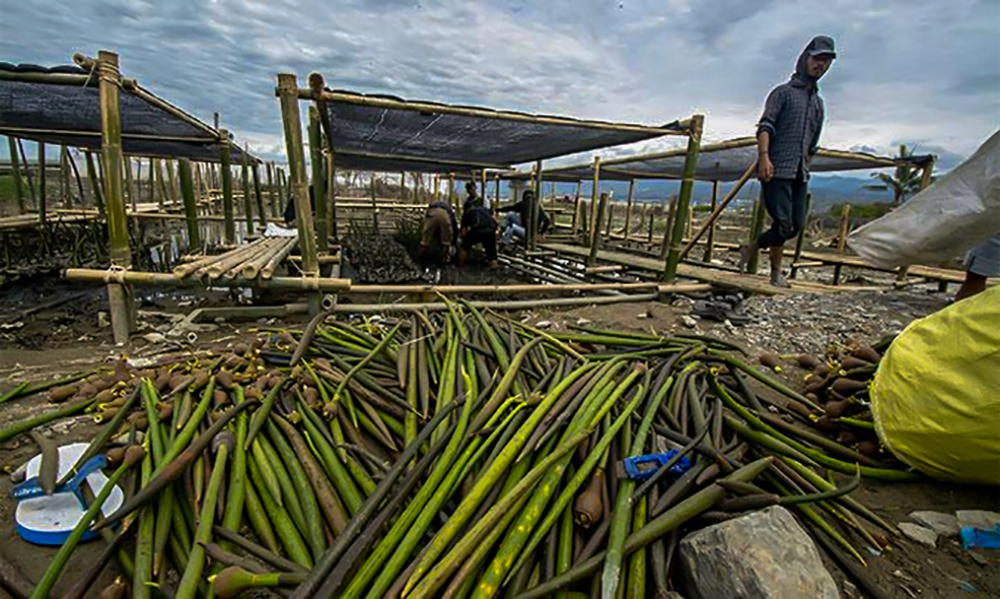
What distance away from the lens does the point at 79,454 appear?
5.48 ft

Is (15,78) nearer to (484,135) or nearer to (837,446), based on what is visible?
(484,135)

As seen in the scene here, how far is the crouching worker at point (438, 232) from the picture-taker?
8281mm

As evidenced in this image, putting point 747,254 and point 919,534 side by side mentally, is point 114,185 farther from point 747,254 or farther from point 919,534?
point 747,254

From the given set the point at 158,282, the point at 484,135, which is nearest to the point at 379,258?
the point at 484,135

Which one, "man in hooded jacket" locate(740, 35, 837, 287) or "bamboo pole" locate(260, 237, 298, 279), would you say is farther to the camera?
"man in hooded jacket" locate(740, 35, 837, 287)

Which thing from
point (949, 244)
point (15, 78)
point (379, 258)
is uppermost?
point (15, 78)

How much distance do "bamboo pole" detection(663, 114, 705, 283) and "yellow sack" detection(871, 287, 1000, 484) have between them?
332cm

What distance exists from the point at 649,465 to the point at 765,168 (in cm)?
380

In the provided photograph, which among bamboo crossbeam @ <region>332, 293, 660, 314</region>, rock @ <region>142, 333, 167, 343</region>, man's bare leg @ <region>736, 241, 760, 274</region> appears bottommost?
rock @ <region>142, 333, 167, 343</region>

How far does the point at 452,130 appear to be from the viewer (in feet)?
18.2

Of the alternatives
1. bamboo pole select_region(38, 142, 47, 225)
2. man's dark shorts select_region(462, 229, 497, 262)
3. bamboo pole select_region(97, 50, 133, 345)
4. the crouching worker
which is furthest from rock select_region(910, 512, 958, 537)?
bamboo pole select_region(38, 142, 47, 225)

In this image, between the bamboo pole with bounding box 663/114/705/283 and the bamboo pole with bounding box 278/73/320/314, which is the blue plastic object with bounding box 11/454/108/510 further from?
the bamboo pole with bounding box 663/114/705/283

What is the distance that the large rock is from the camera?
1.12 meters

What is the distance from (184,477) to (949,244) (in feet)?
14.0
